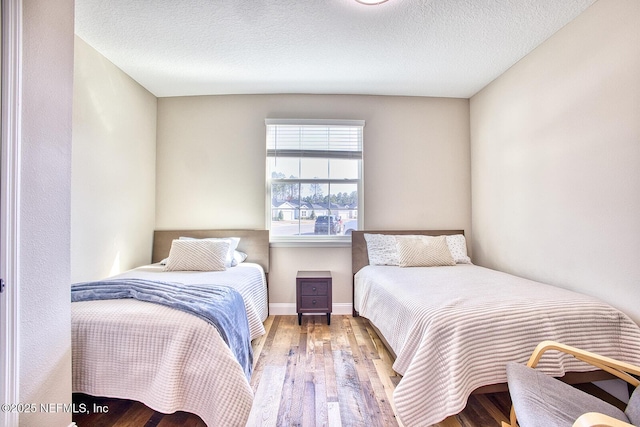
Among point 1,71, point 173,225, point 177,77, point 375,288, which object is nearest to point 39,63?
point 1,71

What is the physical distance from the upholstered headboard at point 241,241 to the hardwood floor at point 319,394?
952mm

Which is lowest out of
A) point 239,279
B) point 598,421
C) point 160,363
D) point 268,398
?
point 268,398

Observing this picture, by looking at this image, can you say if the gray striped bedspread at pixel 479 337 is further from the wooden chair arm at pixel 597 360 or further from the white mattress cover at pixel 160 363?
the white mattress cover at pixel 160 363

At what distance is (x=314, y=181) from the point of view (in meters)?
3.43

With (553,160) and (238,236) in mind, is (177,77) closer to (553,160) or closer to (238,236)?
(238,236)

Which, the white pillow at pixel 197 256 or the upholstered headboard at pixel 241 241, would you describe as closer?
the white pillow at pixel 197 256

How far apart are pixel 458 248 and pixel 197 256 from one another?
286cm

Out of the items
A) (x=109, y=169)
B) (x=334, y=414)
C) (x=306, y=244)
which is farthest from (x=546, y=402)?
(x=109, y=169)

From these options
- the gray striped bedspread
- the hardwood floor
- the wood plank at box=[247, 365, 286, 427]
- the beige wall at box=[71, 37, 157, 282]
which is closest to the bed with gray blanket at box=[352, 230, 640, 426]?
the gray striped bedspread

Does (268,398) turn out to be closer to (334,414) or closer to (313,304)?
(334,414)

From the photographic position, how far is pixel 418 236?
126 inches

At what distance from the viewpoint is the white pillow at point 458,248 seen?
3.12 meters

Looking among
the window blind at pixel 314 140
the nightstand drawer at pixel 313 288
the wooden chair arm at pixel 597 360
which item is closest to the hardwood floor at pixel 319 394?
the nightstand drawer at pixel 313 288

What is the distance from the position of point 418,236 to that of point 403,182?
0.70 metres
